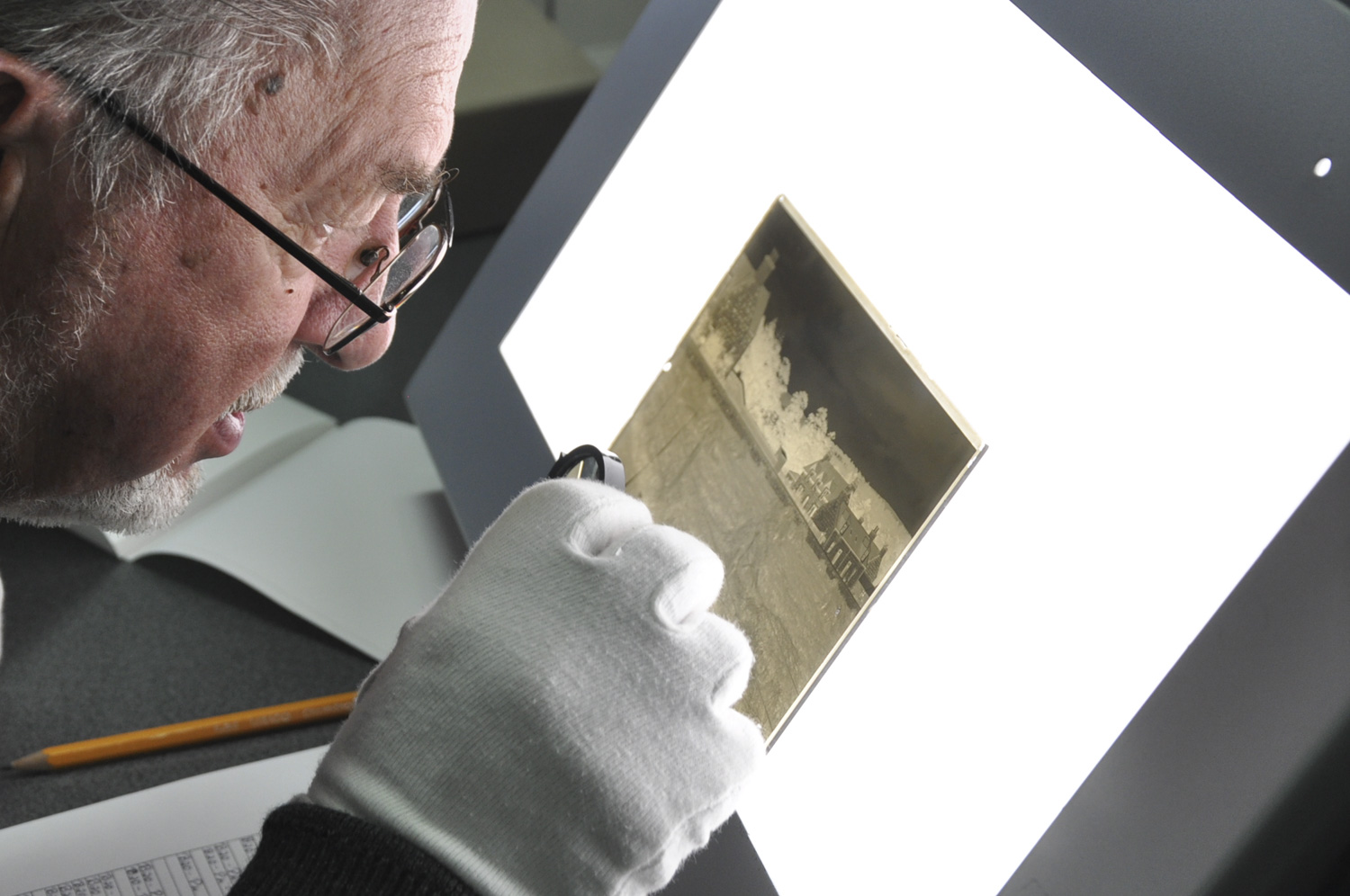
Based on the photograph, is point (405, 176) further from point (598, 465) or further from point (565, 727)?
point (565, 727)

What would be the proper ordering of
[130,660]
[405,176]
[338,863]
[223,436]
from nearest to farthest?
[338,863] → [405,176] → [223,436] → [130,660]

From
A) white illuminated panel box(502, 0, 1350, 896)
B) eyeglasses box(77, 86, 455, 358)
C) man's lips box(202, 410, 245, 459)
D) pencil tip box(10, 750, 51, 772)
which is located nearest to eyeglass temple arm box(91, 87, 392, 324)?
eyeglasses box(77, 86, 455, 358)

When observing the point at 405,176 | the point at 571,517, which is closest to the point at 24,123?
the point at 405,176

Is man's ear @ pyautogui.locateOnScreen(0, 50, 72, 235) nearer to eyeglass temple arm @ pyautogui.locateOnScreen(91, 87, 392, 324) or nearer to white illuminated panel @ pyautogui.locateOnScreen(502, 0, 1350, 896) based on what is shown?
eyeglass temple arm @ pyautogui.locateOnScreen(91, 87, 392, 324)

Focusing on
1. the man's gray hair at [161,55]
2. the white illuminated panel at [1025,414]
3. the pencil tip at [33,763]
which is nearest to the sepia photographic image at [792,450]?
the white illuminated panel at [1025,414]

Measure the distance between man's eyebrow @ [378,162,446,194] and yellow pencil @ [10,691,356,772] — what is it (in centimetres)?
34

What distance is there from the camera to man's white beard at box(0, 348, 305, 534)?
1.98 feet

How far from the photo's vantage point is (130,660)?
819mm

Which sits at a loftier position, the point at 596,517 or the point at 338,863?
the point at 596,517

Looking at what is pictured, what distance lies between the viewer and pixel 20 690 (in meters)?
0.78

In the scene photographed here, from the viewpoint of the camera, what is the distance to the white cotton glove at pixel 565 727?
47cm

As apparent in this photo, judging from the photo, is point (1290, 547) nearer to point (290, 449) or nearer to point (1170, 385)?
point (1170, 385)

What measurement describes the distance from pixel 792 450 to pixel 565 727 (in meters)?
0.22

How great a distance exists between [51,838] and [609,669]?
0.41m
